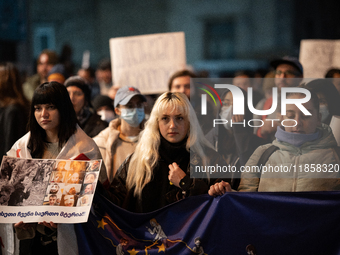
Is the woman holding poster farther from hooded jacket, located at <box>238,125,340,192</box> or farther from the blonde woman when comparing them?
hooded jacket, located at <box>238,125,340,192</box>

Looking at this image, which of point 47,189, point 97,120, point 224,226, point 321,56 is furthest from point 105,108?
point 321,56

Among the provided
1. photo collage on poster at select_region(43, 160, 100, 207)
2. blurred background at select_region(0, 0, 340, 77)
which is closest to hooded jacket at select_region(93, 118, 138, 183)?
photo collage on poster at select_region(43, 160, 100, 207)

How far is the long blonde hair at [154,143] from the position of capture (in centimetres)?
322

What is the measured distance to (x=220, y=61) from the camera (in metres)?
22.6

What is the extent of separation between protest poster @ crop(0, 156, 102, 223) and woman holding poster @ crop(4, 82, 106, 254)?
0.41ft

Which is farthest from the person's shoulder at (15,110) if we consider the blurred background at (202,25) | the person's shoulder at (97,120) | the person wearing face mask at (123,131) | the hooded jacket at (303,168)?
the blurred background at (202,25)

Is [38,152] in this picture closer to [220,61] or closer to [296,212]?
[296,212]

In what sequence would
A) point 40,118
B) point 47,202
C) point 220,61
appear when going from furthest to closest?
1. point 220,61
2. point 40,118
3. point 47,202

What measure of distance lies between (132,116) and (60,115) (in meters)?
0.98

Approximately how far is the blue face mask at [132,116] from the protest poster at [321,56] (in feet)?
12.4

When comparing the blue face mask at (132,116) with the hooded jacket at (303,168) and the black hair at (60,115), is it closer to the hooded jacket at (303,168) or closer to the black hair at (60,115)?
the black hair at (60,115)

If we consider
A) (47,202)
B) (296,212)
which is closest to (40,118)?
(47,202)

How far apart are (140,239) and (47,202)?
716mm

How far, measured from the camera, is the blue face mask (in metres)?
4.05
